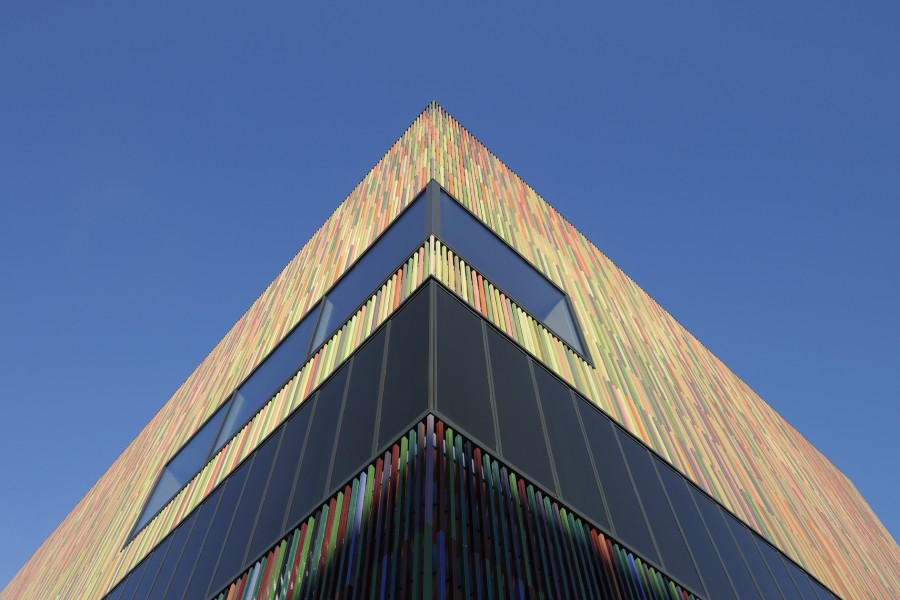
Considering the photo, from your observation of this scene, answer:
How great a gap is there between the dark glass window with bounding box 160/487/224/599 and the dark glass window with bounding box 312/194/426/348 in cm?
303

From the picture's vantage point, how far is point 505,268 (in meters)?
10.5

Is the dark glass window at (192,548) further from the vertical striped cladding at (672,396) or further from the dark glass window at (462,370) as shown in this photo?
the vertical striped cladding at (672,396)

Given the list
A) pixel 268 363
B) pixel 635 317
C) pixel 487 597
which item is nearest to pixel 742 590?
pixel 487 597

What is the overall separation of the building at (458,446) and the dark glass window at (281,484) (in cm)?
5

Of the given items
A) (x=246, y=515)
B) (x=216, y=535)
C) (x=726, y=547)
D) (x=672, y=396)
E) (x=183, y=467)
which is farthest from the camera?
(x=183, y=467)


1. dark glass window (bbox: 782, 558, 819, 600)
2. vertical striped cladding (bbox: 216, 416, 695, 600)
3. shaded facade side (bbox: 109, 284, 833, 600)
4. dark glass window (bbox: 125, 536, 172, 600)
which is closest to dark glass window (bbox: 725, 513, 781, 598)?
shaded facade side (bbox: 109, 284, 833, 600)

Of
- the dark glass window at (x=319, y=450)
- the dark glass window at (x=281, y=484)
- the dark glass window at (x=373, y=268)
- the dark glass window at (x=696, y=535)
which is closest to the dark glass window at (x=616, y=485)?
the dark glass window at (x=696, y=535)

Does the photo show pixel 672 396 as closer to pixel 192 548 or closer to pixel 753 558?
pixel 753 558

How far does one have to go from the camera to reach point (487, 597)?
470 centimetres

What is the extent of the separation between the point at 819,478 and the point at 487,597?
54.3 feet

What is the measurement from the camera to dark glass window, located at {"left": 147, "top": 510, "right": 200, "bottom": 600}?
357 inches

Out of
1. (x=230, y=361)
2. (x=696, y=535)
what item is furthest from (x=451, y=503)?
(x=230, y=361)

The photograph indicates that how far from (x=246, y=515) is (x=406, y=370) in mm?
3239

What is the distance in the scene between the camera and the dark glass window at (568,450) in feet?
22.7
